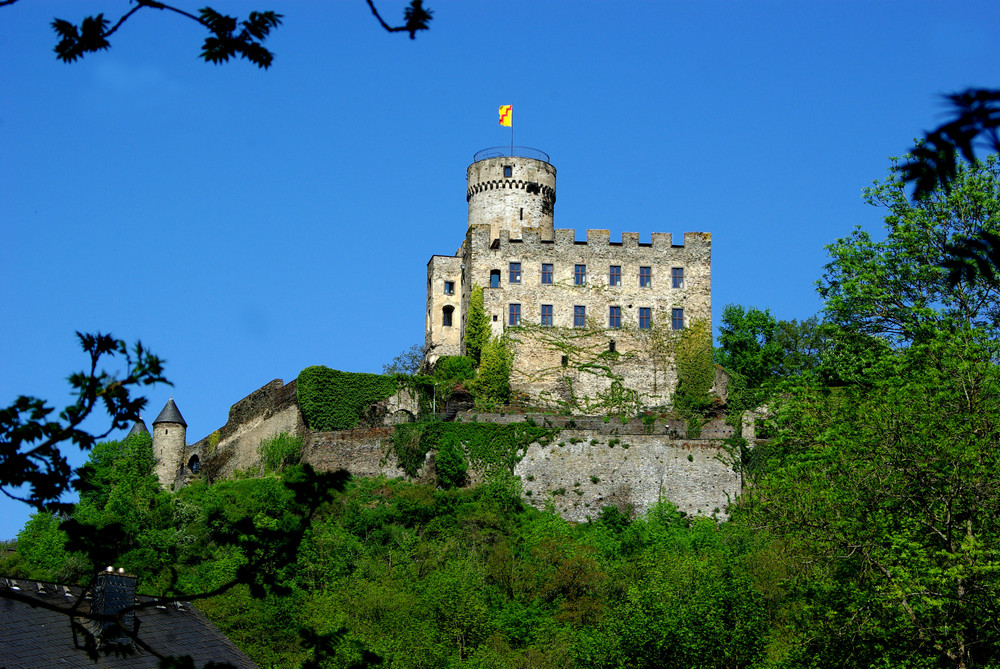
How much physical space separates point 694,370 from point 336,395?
43.7 feet

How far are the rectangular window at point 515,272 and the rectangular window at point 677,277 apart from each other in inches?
232

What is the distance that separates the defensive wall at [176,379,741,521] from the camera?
45062 mm

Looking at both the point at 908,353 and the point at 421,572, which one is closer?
the point at 908,353

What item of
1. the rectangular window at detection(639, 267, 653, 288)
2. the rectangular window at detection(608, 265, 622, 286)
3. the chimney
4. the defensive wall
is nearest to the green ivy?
the defensive wall

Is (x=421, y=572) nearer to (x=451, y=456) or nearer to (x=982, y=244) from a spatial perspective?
(x=451, y=456)

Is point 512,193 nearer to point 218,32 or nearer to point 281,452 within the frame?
point 281,452

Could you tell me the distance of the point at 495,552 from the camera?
40.3 meters

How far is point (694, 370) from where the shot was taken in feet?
164

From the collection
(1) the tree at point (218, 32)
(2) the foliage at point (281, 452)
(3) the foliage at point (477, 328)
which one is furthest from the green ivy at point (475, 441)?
(1) the tree at point (218, 32)

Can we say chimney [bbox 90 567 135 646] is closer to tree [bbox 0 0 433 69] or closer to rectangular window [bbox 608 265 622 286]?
tree [bbox 0 0 433 69]

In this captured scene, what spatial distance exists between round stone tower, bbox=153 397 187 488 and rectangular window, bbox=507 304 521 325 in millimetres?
14062

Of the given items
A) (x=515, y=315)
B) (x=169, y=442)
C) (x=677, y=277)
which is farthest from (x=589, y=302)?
(x=169, y=442)

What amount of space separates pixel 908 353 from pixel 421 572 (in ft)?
51.8

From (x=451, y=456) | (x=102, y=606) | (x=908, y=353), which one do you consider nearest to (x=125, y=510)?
(x=451, y=456)
